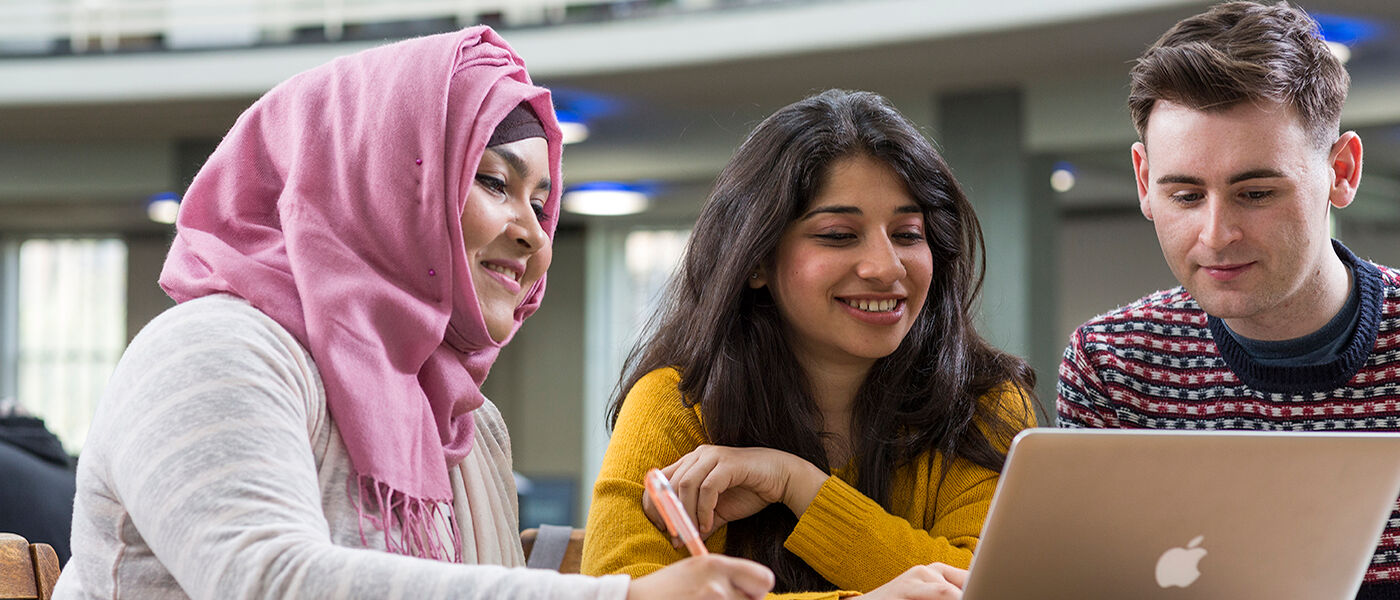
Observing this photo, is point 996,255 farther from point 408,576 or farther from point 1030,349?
point 408,576

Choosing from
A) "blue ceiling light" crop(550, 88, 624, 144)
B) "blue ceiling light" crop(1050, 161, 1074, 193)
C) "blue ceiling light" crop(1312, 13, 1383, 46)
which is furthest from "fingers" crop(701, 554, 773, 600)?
"blue ceiling light" crop(1050, 161, 1074, 193)

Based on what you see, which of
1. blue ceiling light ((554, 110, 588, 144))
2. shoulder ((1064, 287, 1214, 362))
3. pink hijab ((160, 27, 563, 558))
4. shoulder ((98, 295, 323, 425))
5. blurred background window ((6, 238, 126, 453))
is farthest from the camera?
blurred background window ((6, 238, 126, 453))

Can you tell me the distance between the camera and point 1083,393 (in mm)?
2164

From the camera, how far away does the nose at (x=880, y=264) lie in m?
1.88

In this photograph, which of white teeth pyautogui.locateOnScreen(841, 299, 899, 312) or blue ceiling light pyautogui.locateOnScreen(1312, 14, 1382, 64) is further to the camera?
blue ceiling light pyautogui.locateOnScreen(1312, 14, 1382, 64)

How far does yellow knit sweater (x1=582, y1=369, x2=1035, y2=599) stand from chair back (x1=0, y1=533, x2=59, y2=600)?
2.21ft

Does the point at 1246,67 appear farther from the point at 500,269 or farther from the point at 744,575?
the point at 744,575

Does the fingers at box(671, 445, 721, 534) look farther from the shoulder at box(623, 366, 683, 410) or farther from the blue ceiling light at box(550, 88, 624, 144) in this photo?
the blue ceiling light at box(550, 88, 624, 144)

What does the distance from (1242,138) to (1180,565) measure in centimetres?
79

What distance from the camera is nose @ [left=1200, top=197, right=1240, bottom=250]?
186cm

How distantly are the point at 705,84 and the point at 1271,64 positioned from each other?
4584mm

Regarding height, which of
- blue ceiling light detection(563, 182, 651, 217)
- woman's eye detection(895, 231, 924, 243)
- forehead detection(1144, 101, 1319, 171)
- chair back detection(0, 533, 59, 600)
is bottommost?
blue ceiling light detection(563, 182, 651, 217)

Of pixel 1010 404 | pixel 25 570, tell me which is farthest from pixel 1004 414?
pixel 25 570

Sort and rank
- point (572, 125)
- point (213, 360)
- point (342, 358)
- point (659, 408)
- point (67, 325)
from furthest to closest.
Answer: point (67, 325)
point (572, 125)
point (659, 408)
point (342, 358)
point (213, 360)
